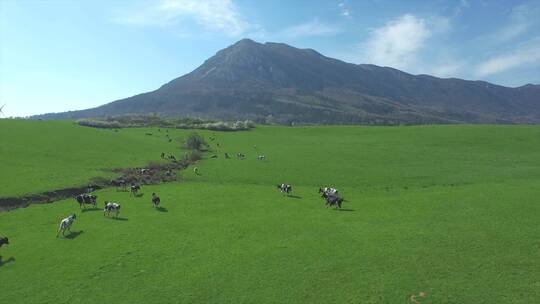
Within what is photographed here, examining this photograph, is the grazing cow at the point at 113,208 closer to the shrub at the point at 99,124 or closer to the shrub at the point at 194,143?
the shrub at the point at 194,143

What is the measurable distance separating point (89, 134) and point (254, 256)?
256ft

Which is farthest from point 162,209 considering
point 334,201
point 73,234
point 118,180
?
point 118,180

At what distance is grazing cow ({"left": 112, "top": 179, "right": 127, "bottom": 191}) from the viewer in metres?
49.8

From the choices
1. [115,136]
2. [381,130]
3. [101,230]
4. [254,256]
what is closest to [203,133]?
[115,136]

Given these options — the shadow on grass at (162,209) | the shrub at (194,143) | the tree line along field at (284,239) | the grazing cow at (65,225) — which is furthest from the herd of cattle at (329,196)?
the shrub at (194,143)

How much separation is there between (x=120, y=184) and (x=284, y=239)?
31.2 meters

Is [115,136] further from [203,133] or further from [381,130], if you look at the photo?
[381,130]

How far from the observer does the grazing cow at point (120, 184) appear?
49750 millimetres

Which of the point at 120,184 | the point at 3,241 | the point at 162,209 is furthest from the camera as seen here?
the point at 120,184

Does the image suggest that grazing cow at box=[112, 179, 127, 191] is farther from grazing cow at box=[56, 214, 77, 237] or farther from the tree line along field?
grazing cow at box=[56, 214, 77, 237]

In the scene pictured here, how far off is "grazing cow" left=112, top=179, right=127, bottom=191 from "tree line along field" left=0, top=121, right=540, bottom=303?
271cm

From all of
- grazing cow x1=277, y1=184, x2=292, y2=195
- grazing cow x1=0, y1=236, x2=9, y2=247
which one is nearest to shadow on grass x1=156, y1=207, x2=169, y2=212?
grazing cow x1=0, y1=236, x2=9, y2=247

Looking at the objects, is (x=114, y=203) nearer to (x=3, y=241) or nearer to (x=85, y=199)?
(x=85, y=199)

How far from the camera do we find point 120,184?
170ft
